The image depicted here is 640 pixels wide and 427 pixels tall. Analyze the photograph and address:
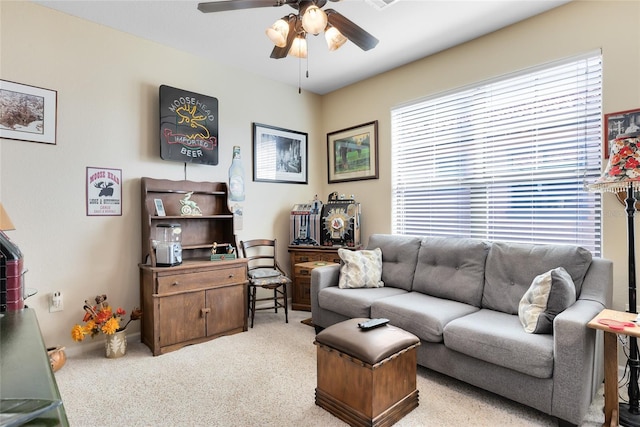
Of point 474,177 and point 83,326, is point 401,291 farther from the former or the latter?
point 83,326

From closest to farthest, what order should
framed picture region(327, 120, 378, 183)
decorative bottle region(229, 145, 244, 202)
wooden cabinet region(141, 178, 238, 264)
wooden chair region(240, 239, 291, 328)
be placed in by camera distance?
wooden cabinet region(141, 178, 238, 264) → wooden chair region(240, 239, 291, 328) → decorative bottle region(229, 145, 244, 202) → framed picture region(327, 120, 378, 183)

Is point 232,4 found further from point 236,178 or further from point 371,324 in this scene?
point 236,178

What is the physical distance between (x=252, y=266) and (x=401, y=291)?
1788 millimetres

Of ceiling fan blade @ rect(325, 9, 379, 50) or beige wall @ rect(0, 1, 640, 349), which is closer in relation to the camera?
ceiling fan blade @ rect(325, 9, 379, 50)

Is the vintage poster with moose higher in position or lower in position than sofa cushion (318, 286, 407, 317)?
higher

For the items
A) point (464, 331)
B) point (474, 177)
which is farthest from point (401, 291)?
point (474, 177)

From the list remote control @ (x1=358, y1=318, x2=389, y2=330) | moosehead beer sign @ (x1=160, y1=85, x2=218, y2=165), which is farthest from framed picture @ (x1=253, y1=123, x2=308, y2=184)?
remote control @ (x1=358, y1=318, x2=389, y2=330)

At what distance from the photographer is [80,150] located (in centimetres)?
285

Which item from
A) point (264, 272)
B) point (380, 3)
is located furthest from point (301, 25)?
point (264, 272)

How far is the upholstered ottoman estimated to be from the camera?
1.82 metres

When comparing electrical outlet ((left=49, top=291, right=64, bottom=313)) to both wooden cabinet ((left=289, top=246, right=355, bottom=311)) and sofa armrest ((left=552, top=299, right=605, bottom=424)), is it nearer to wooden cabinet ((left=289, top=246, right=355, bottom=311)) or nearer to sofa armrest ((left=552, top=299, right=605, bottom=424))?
wooden cabinet ((left=289, top=246, right=355, bottom=311))

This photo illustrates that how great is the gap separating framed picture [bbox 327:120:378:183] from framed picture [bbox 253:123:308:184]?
0.37 metres

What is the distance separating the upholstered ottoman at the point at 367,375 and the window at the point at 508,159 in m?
1.67

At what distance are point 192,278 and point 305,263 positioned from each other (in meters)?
1.35
